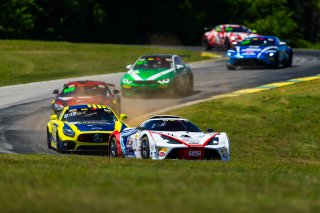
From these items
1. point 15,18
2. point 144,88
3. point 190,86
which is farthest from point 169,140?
point 15,18

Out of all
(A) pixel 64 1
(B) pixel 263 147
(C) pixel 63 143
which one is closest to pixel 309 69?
(B) pixel 263 147

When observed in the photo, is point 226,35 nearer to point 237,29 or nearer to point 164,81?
point 237,29

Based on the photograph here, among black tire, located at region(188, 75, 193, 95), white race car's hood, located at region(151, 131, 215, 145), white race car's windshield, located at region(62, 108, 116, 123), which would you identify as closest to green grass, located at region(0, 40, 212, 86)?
black tire, located at region(188, 75, 193, 95)

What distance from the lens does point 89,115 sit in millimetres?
20844

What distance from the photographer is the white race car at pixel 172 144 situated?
54.9ft

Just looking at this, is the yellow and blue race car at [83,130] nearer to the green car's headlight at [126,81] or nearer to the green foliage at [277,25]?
the green car's headlight at [126,81]

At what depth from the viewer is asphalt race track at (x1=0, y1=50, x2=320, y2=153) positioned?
74.0 feet

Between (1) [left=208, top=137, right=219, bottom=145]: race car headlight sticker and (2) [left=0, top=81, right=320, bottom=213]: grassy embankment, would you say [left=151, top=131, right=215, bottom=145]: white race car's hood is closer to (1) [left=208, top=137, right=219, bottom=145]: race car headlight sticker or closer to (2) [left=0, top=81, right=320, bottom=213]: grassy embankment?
(1) [left=208, top=137, right=219, bottom=145]: race car headlight sticker

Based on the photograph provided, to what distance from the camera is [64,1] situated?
59.5 metres

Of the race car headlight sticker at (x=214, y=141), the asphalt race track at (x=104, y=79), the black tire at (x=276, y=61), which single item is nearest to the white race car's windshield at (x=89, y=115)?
the asphalt race track at (x=104, y=79)

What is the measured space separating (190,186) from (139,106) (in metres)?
19.5

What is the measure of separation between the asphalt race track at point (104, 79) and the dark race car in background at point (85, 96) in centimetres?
92

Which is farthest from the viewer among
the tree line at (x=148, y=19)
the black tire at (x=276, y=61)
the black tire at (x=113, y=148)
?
the tree line at (x=148, y=19)

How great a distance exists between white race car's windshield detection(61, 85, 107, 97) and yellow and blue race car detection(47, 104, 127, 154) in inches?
170
